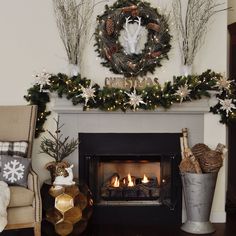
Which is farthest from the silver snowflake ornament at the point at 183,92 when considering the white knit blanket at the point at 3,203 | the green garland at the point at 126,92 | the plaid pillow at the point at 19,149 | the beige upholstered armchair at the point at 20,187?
the white knit blanket at the point at 3,203

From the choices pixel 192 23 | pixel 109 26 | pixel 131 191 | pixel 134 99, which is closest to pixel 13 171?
pixel 134 99

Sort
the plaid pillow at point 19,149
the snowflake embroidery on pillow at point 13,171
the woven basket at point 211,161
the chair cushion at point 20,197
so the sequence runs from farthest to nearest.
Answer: the woven basket at point 211,161 → the plaid pillow at point 19,149 → the snowflake embroidery on pillow at point 13,171 → the chair cushion at point 20,197

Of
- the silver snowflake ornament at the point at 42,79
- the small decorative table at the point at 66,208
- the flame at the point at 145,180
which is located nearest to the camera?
the small decorative table at the point at 66,208

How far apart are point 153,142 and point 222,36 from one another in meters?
1.20

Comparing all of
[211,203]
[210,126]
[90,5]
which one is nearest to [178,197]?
[211,203]

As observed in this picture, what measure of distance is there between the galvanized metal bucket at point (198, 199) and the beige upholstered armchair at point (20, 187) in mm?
1309

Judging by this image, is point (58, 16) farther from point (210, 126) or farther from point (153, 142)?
point (210, 126)

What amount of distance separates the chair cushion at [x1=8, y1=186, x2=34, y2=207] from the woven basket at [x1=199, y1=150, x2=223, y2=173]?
1496mm

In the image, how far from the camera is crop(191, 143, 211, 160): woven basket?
380 cm

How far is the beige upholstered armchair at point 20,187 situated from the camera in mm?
3221

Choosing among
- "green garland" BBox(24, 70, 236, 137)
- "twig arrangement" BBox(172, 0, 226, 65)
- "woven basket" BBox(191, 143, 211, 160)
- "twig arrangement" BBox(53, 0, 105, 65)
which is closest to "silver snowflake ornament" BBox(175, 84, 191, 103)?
"green garland" BBox(24, 70, 236, 137)

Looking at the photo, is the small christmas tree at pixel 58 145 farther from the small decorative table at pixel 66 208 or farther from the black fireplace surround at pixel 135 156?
the small decorative table at pixel 66 208

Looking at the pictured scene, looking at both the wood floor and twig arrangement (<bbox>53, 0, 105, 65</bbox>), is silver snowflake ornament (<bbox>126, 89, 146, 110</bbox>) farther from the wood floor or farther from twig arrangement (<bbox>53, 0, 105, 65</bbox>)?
the wood floor

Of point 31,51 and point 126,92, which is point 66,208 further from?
point 31,51
